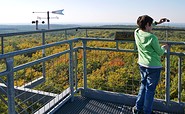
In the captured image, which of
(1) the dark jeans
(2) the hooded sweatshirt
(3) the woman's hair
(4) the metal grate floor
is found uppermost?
(3) the woman's hair

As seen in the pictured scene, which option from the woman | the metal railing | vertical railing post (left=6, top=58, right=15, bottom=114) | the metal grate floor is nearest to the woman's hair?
the woman

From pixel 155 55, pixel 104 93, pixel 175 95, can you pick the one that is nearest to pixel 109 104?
pixel 104 93

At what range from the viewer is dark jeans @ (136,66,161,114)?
275cm

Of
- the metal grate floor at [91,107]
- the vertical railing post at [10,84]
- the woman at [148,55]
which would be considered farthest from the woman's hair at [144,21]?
the vertical railing post at [10,84]

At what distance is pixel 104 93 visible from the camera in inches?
143

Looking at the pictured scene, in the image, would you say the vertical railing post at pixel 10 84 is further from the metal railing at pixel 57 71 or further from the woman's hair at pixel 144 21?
the woman's hair at pixel 144 21

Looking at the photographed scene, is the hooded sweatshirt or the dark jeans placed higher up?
the hooded sweatshirt

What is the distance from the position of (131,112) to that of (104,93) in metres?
0.58

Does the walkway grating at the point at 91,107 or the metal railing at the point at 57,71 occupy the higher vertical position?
the metal railing at the point at 57,71

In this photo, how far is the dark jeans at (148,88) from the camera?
2754mm

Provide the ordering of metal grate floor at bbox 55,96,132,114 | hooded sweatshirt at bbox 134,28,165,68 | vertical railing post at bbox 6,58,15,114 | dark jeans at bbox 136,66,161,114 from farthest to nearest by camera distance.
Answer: metal grate floor at bbox 55,96,132,114 < dark jeans at bbox 136,66,161,114 < hooded sweatshirt at bbox 134,28,165,68 < vertical railing post at bbox 6,58,15,114

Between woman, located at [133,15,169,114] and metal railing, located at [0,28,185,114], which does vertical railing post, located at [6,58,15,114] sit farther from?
woman, located at [133,15,169,114]

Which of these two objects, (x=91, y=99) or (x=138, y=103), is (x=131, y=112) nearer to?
(x=138, y=103)

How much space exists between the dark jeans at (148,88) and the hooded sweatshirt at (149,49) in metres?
0.08
